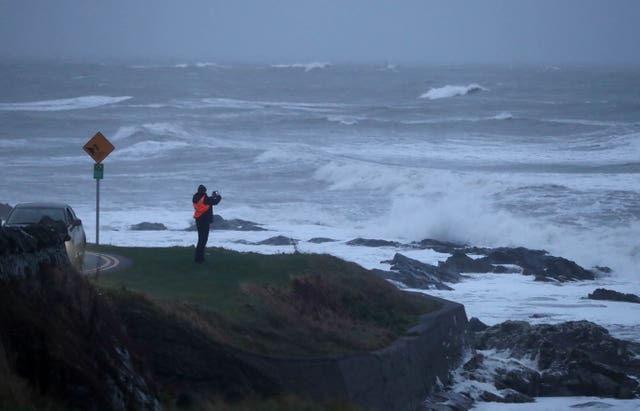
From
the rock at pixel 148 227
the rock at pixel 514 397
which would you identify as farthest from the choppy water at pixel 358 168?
the rock at pixel 514 397

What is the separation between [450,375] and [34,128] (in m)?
48.0

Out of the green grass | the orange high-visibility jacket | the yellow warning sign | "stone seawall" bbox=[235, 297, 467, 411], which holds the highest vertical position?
the yellow warning sign

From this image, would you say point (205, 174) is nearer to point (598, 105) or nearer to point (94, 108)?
point (94, 108)

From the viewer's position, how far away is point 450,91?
98938 mm

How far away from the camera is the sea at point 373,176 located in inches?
992

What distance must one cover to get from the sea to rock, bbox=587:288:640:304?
1.26 ft

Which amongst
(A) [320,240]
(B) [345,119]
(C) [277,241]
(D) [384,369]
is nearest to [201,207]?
(D) [384,369]

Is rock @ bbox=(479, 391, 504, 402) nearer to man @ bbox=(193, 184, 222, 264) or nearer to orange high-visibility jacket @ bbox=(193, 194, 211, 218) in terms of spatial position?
man @ bbox=(193, 184, 222, 264)

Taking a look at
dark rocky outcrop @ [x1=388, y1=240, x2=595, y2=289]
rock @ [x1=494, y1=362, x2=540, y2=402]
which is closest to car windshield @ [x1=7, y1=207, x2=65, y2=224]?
rock @ [x1=494, y1=362, x2=540, y2=402]

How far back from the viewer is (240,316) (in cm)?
1077

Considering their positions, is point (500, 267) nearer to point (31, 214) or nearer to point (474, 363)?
point (474, 363)

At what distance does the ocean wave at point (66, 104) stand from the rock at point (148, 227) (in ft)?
148

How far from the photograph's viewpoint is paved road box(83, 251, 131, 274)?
13461 mm

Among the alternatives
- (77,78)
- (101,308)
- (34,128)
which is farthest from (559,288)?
(77,78)
